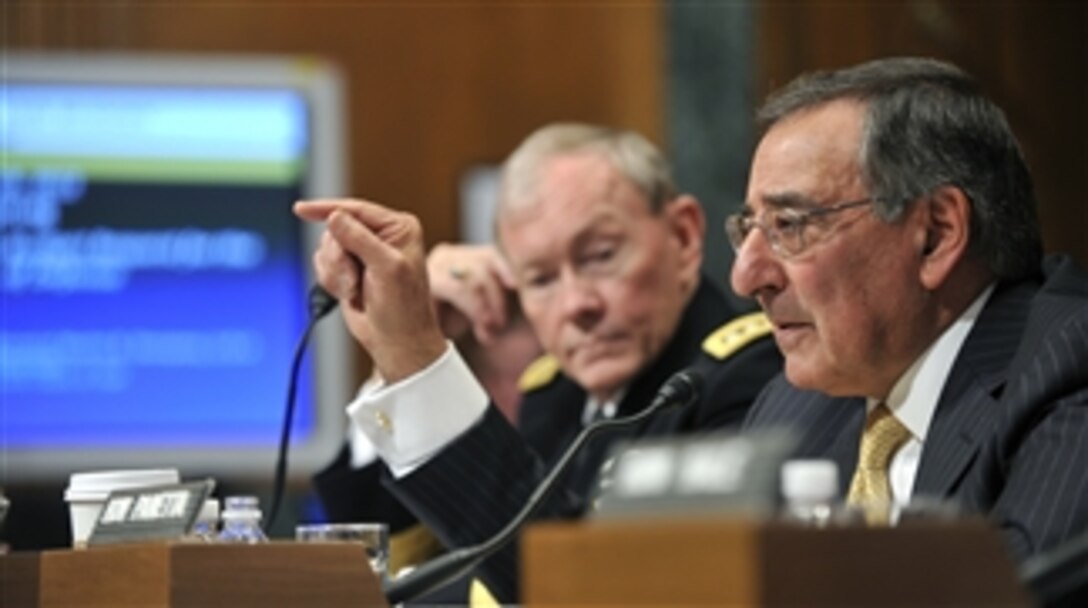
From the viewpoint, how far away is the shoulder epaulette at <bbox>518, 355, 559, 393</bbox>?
4.18 metres

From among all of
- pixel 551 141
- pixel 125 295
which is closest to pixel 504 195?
pixel 551 141

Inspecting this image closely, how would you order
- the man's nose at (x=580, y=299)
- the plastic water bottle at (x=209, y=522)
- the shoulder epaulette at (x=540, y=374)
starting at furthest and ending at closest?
the shoulder epaulette at (x=540, y=374) < the man's nose at (x=580, y=299) < the plastic water bottle at (x=209, y=522)

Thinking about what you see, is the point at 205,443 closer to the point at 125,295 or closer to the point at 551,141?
the point at 125,295

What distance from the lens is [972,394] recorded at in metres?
2.72

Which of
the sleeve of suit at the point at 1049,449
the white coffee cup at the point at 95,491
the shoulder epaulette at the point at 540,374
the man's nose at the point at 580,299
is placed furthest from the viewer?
the shoulder epaulette at the point at 540,374

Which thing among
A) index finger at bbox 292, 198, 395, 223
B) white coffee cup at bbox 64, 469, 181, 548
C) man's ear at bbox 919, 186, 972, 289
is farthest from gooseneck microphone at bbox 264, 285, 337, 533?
man's ear at bbox 919, 186, 972, 289

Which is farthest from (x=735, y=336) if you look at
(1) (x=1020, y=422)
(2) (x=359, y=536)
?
(2) (x=359, y=536)

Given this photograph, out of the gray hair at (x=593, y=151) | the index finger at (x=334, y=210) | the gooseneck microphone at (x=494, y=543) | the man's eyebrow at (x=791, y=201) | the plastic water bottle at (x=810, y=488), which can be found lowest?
the gray hair at (x=593, y=151)

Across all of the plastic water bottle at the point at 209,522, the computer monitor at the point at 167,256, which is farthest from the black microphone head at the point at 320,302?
the computer monitor at the point at 167,256

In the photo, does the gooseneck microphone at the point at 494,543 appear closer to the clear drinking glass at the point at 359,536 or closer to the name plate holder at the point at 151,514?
the clear drinking glass at the point at 359,536

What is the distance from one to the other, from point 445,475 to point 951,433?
871mm

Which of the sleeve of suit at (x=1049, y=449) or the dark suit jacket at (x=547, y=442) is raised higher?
the sleeve of suit at (x=1049, y=449)

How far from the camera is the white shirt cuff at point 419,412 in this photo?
325 cm

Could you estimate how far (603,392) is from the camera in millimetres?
3949
